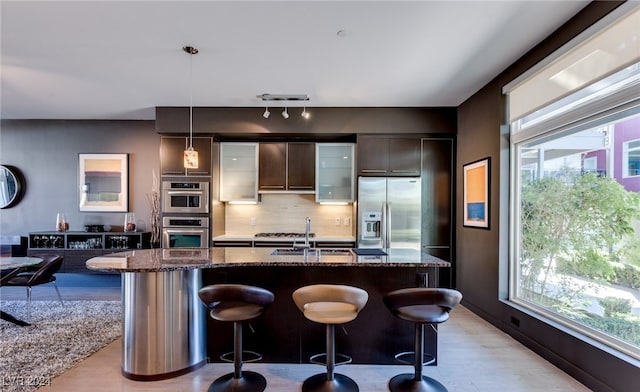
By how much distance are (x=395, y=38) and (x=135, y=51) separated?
2.47 m

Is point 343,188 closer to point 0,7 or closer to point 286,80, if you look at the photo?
point 286,80

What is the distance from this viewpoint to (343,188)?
189 inches

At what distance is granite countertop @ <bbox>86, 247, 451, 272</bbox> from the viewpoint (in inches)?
89.5

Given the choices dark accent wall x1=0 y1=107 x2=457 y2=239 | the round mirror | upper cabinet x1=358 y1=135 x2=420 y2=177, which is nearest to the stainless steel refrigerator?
upper cabinet x1=358 y1=135 x2=420 y2=177

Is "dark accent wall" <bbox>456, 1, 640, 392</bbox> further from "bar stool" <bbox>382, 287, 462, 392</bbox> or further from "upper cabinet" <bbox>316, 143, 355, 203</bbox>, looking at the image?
"upper cabinet" <bbox>316, 143, 355, 203</bbox>

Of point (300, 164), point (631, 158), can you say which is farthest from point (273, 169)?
point (631, 158)

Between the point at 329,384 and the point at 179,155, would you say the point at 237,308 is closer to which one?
the point at 329,384

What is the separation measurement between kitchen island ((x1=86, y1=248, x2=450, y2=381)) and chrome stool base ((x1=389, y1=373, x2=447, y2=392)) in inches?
11.8

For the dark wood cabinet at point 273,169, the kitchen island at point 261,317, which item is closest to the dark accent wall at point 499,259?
the kitchen island at point 261,317

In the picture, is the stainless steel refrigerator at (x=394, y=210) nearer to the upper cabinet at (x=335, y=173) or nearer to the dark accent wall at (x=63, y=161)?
the upper cabinet at (x=335, y=173)

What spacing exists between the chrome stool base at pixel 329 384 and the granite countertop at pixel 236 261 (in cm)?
85

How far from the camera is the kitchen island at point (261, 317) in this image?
7.91 feet

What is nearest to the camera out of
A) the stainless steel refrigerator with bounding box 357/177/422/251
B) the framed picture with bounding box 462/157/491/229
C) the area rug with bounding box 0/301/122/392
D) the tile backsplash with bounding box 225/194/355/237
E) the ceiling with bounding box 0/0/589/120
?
the ceiling with bounding box 0/0/589/120

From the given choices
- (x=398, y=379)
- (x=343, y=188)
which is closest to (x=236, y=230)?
(x=343, y=188)
